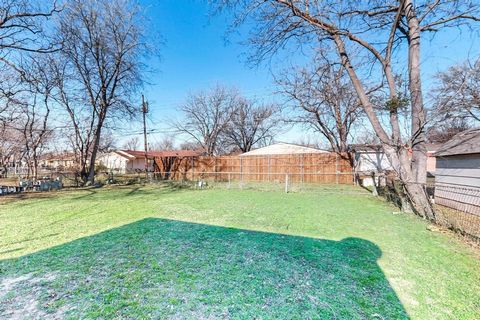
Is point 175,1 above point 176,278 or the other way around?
above

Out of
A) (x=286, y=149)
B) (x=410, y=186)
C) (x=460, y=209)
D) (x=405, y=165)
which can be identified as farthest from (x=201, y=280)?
(x=286, y=149)

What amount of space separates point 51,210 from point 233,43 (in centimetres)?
767

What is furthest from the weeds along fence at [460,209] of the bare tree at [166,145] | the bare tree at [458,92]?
the bare tree at [166,145]

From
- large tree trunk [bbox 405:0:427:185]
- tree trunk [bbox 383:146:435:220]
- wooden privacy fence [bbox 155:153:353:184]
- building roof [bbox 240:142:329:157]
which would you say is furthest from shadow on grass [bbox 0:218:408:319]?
building roof [bbox 240:142:329:157]

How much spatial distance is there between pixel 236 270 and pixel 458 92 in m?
6.43

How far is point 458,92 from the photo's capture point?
5.15 m

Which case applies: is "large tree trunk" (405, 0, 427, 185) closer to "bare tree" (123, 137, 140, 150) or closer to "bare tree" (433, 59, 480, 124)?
"bare tree" (433, 59, 480, 124)

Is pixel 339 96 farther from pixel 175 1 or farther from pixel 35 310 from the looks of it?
pixel 35 310

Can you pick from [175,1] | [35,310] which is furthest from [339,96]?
[35,310]

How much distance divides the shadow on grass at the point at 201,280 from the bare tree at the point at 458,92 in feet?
15.4

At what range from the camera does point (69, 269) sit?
2701 mm

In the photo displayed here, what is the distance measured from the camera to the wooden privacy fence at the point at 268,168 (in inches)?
560

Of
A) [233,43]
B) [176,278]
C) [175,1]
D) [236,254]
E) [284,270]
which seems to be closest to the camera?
[176,278]

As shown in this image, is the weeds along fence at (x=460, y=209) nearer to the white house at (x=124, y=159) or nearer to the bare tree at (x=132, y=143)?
the white house at (x=124, y=159)
